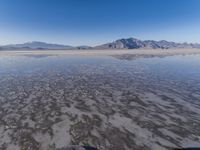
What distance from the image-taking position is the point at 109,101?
1359 cm

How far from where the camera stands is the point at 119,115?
10.9 meters


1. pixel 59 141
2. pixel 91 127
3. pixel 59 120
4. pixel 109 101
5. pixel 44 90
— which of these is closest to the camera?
pixel 59 141

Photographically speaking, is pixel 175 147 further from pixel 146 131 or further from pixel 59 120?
pixel 59 120

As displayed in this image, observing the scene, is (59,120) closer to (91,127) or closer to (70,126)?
(70,126)

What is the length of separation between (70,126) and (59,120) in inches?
40.7

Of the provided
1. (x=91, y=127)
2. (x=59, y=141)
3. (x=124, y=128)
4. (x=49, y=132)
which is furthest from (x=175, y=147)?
(x=49, y=132)

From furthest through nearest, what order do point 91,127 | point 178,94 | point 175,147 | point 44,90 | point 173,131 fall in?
point 44,90 < point 178,94 < point 91,127 < point 173,131 < point 175,147

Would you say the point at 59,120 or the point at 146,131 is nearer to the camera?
the point at 146,131

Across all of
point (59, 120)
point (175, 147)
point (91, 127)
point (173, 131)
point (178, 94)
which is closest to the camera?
point (175, 147)

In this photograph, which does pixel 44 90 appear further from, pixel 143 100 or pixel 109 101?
pixel 143 100

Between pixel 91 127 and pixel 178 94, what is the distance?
840 cm

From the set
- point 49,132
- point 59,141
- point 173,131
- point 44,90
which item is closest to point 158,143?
point 173,131

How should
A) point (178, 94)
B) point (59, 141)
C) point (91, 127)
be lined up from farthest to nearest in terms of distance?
point (178, 94) → point (91, 127) → point (59, 141)

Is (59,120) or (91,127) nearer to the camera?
(91,127)
